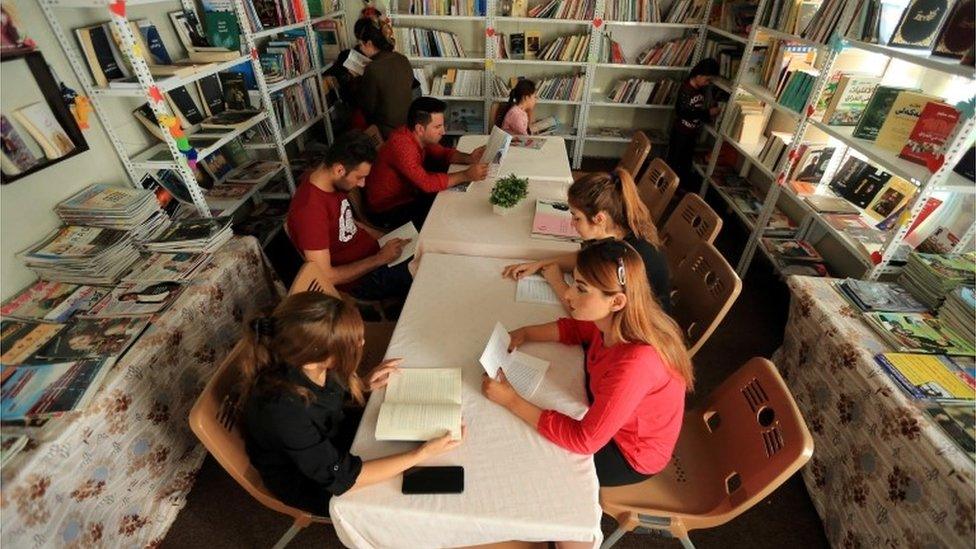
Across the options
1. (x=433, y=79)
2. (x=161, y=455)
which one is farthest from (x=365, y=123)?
(x=161, y=455)

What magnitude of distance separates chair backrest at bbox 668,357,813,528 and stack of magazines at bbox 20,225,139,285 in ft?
7.45

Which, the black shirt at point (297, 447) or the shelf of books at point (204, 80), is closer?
the black shirt at point (297, 447)

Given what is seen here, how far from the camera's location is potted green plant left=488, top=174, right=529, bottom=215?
2.22 m

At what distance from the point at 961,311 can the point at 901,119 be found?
37.0 inches

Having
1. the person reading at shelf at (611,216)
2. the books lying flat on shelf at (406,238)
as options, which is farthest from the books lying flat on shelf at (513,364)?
the books lying flat on shelf at (406,238)

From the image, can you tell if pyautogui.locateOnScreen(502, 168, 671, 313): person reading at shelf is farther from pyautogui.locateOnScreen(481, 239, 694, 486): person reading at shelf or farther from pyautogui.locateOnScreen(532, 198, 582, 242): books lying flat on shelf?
pyautogui.locateOnScreen(481, 239, 694, 486): person reading at shelf

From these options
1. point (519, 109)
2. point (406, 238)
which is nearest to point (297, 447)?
point (406, 238)

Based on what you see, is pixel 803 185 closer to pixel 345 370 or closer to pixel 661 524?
pixel 661 524

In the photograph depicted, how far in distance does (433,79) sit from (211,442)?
4148mm

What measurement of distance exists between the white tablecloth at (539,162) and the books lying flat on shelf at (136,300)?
173 centimetres

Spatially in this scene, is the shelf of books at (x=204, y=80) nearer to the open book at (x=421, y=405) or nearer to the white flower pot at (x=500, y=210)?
the white flower pot at (x=500, y=210)

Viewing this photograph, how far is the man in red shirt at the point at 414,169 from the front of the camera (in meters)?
2.54

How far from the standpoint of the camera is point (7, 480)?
47.3 inches

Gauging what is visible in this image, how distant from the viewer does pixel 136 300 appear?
183cm
